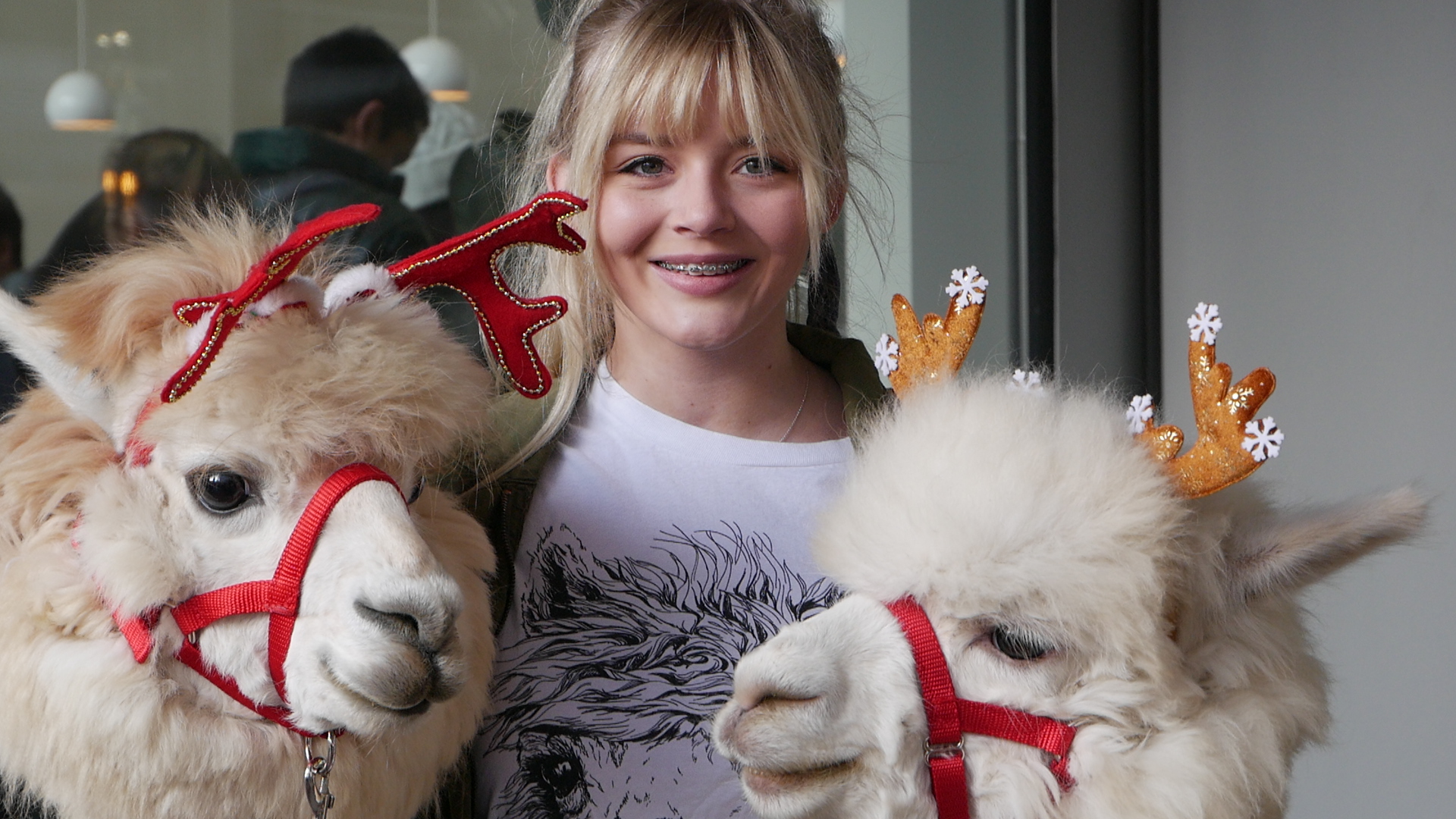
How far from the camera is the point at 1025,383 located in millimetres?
1240

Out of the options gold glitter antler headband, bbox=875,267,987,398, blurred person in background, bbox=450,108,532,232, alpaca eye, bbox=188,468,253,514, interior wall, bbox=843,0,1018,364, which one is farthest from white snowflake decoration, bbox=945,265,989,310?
interior wall, bbox=843,0,1018,364

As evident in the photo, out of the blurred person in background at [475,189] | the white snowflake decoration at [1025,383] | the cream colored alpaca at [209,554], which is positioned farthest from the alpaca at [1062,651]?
the blurred person in background at [475,189]

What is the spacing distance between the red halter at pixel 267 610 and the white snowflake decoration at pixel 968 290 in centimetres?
70

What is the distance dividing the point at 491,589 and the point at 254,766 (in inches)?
15.3

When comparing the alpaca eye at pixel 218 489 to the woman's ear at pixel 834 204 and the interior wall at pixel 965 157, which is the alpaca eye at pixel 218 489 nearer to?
the woman's ear at pixel 834 204

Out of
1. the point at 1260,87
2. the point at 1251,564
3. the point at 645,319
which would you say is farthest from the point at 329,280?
the point at 1260,87

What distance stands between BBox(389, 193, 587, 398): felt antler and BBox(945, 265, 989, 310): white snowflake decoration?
428 millimetres

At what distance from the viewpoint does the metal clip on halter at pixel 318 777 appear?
3.41 ft

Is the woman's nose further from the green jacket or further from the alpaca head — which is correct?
the green jacket

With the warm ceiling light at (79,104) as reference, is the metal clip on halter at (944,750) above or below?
below

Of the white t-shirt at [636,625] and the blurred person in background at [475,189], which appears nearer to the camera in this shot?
the white t-shirt at [636,625]

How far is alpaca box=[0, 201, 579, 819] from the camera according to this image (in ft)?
3.28

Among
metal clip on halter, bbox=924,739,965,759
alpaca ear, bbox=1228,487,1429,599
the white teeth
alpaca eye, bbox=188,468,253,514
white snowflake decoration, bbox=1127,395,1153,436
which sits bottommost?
metal clip on halter, bbox=924,739,965,759

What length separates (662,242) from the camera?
138 cm
